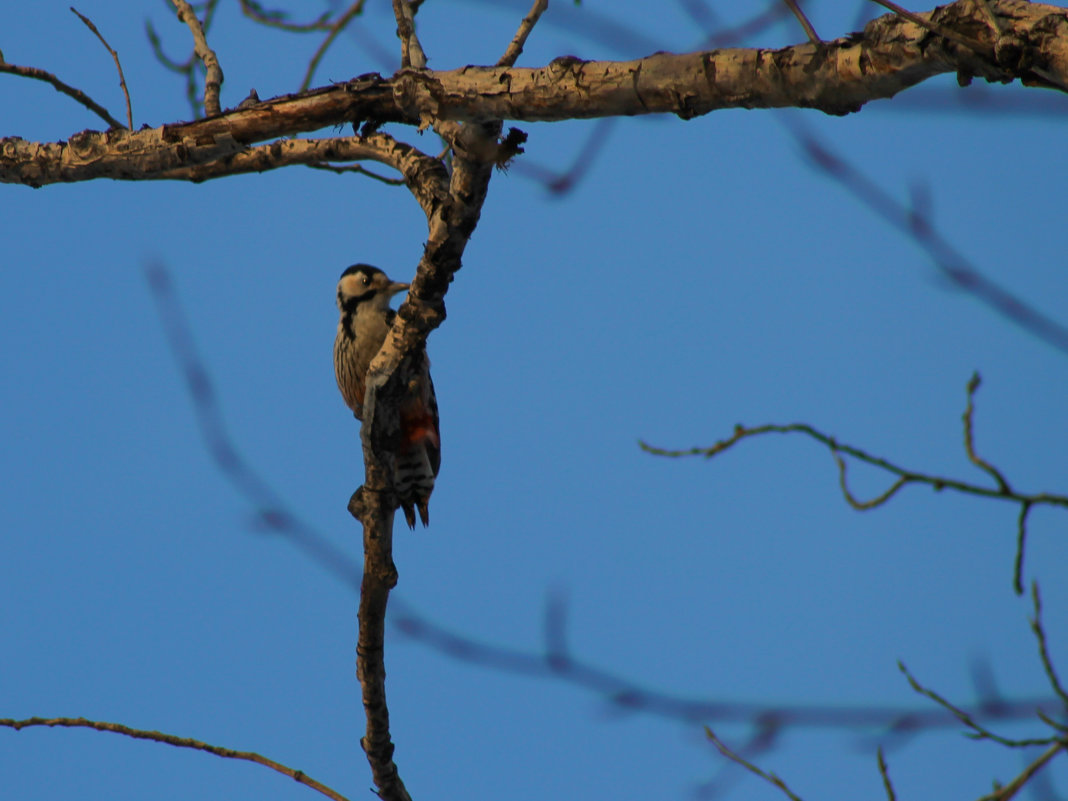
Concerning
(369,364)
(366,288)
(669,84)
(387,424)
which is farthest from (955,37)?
(366,288)

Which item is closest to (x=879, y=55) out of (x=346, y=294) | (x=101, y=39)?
(x=101, y=39)

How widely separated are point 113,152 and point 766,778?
2.99 meters

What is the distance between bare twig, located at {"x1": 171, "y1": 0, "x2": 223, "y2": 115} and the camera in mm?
3932

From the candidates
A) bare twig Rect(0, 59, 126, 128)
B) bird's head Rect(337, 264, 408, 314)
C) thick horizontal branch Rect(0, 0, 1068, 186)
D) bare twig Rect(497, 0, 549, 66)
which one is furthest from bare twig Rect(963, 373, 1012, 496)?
bird's head Rect(337, 264, 408, 314)

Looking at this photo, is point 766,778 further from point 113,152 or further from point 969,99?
point 113,152

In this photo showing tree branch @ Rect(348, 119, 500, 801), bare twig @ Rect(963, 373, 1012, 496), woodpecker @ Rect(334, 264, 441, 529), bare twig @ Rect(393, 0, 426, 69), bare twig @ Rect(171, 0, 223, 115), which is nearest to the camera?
bare twig @ Rect(963, 373, 1012, 496)

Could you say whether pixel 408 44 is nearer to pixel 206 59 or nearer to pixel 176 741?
pixel 206 59

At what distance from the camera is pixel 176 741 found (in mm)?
3297

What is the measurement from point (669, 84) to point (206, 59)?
2460mm

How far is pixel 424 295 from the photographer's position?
3.46 metres

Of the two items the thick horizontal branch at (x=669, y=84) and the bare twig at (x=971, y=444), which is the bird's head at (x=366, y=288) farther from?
the bare twig at (x=971, y=444)

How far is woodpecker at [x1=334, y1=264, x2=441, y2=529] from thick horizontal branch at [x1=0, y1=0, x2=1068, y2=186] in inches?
79.7

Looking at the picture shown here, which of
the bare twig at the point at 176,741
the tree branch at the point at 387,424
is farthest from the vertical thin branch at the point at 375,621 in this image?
the bare twig at the point at 176,741

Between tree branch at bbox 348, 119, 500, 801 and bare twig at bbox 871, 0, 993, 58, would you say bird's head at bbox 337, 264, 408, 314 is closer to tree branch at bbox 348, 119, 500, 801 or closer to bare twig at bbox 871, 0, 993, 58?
tree branch at bbox 348, 119, 500, 801
